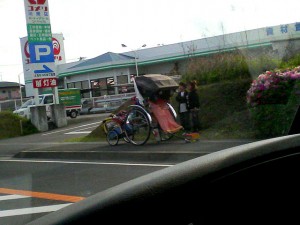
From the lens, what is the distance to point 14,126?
87.9 feet

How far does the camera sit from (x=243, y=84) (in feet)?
50.9

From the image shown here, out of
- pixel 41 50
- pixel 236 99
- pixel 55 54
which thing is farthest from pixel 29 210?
pixel 55 54

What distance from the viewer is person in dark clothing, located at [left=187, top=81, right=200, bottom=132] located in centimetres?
1430

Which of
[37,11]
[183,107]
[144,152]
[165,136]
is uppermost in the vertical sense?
[37,11]

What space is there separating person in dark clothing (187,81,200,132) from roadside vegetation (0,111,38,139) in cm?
1368

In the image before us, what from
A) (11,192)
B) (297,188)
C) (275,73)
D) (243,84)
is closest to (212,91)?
(243,84)

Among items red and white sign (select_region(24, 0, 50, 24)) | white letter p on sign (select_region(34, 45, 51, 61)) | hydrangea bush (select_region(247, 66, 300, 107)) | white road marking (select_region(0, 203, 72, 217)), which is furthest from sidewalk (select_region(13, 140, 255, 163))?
red and white sign (select_region(24, 0, 50, 24))

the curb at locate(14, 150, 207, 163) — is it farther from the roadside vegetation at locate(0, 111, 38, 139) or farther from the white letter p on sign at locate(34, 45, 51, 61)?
the roadside vegetation at locate(0, 111, 38, 139)

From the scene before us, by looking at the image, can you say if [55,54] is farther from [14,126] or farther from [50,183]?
[50,183]

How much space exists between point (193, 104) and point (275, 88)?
286cm

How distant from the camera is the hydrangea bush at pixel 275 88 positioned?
12211 millimetres

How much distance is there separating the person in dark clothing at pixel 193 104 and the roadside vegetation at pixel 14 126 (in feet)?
44.9

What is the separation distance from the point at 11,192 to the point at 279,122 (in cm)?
667

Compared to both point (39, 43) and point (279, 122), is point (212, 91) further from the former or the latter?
point (39, 43)
